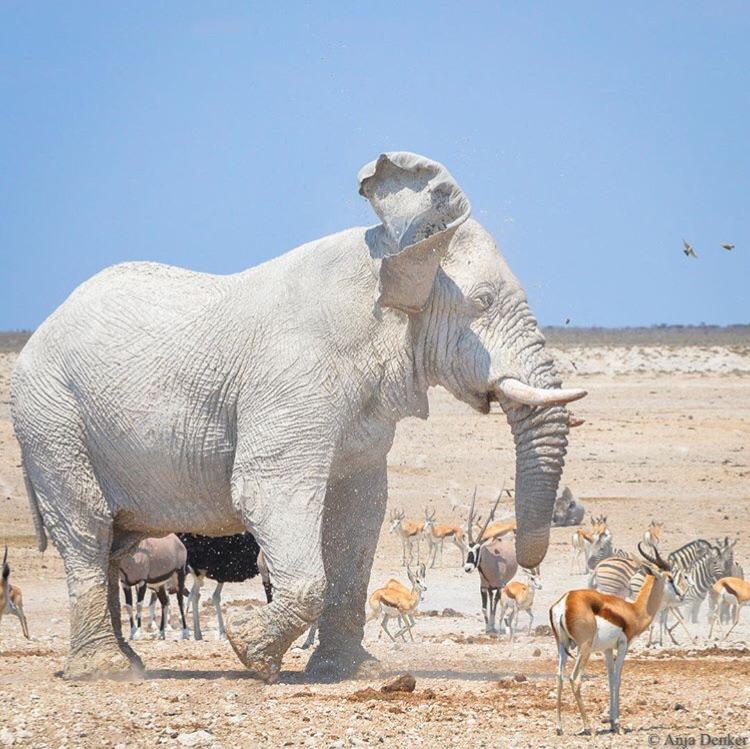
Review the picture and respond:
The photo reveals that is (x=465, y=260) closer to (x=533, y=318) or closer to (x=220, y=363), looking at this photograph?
(x=533, y=318)

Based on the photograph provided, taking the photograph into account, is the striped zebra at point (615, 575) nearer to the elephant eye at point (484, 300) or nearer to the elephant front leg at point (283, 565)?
the elephant eye at point (484, 300)

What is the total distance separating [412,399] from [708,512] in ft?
46.1

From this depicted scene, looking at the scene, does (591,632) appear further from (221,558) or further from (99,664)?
(221,558)

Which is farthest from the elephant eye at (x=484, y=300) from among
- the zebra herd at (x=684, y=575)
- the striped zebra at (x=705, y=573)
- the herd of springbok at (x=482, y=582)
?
the striped zebra at (x=705, y=573)

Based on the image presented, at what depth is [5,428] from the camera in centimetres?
3152

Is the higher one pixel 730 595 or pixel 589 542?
pixel 589 542

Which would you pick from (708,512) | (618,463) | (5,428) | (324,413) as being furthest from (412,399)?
(5,428)

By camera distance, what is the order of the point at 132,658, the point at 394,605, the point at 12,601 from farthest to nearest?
the point at 394,605
the point at 12,601
the point at 132,658

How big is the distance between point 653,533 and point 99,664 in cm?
1040

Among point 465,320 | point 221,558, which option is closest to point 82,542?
point 465,320

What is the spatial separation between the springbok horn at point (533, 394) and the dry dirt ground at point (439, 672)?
1.56 metres

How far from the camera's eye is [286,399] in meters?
9.30

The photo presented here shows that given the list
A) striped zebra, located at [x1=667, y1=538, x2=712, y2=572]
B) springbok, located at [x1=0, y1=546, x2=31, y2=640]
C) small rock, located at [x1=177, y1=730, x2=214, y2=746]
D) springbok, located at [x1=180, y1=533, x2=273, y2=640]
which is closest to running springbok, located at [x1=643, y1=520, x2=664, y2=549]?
striped zebra, located at [x1=667, y1=538, x2=712, y2=572]

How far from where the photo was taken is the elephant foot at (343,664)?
33.2ft
